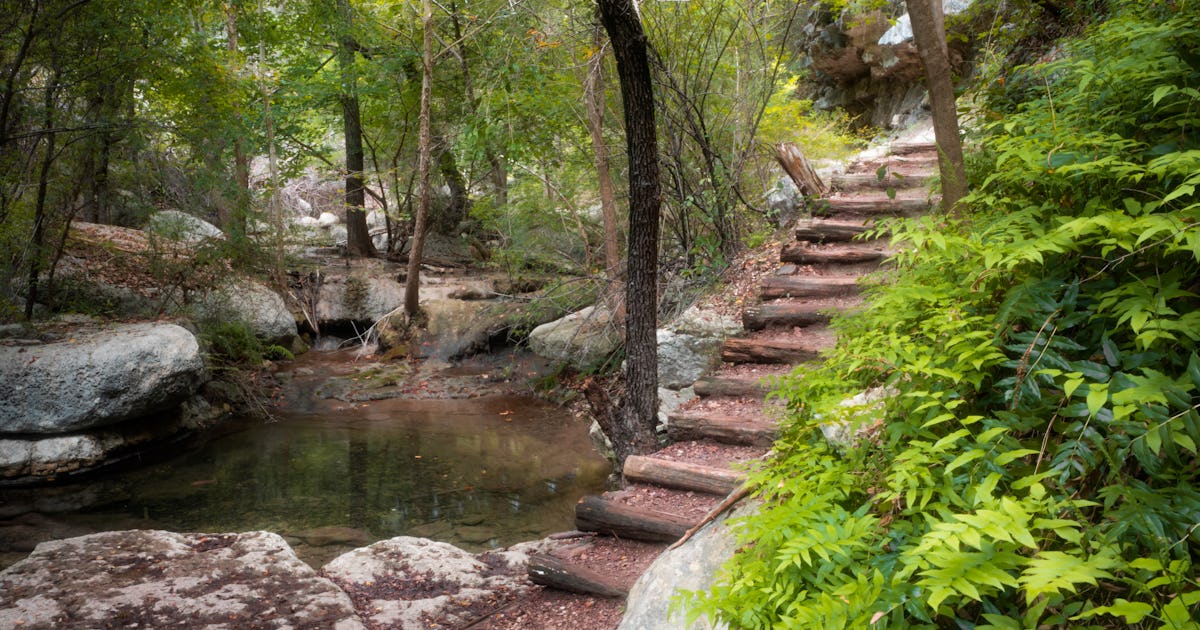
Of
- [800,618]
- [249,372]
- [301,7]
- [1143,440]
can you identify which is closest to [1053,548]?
[1143,440]

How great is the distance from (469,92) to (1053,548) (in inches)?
488

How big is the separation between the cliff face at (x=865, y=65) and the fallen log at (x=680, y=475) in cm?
1035

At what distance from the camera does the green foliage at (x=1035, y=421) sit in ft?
5.77

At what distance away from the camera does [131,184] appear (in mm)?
10938

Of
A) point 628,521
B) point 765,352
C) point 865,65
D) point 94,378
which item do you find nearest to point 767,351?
point 765,352

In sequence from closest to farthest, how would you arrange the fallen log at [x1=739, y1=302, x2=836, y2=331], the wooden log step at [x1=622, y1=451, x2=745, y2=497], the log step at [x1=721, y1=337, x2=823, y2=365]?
the wooden log step at [x1=622, y1=451, x2=745, y2=497], the log step at [x1=721, y1=337, x2=823, y2=365], the fallen log at [x1=739, y1=302, x2=836, y2=331]

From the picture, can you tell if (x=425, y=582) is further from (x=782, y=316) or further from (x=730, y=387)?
(x=782, y=316)

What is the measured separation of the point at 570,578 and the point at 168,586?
271 centimetres

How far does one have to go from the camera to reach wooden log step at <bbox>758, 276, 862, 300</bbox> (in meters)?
6.50

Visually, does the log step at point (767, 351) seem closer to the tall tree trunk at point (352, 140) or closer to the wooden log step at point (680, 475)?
the wooden log step at point (680, 475)

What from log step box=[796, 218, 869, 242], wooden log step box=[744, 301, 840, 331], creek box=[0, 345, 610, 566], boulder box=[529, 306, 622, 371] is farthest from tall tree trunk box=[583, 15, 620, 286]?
wooden log step box=[744, 301, 840, 331]

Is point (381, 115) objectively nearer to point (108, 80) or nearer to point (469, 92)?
point (469, 92)

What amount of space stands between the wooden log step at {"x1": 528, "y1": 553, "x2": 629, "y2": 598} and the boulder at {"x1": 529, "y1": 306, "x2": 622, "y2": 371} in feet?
15.1

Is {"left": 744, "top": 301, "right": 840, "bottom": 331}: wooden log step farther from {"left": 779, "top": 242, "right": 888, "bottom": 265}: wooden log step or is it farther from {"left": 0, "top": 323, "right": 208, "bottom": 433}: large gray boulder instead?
{"left": 0, "top": 323, "right": 208, "bottom": 433}: large gray boulder
